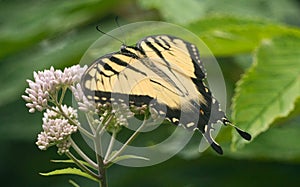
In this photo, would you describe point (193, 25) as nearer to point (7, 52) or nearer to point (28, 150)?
point (7, 52)

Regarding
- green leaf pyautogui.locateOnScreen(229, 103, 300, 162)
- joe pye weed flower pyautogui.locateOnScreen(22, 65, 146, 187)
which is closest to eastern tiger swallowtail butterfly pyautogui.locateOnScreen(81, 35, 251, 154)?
joe pye weed flower pyautogui.locateOnScreen(22, 65, 146, 187)

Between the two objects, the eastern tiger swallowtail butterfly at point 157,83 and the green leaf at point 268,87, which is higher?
the eastern tiger swallowtail butterfly at point 157,83

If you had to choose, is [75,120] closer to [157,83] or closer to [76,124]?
[76,124]

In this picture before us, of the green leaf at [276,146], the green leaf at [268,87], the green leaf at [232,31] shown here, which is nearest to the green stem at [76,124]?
the green leaf at [268,87]

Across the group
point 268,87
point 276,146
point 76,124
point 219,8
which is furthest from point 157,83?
point 219,8

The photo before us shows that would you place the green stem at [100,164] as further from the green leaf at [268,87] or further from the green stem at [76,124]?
the green leaf at [268,87]

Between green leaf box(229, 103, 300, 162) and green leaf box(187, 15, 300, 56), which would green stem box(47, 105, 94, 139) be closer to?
green leaf box(187, 15, 300, 56)
